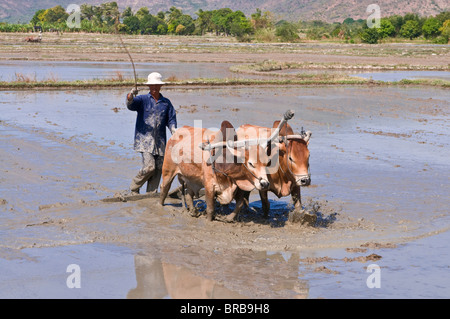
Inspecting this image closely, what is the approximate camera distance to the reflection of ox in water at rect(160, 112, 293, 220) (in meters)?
8.07

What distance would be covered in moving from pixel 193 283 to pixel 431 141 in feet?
36.4

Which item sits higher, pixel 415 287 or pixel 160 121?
pixel 160 121

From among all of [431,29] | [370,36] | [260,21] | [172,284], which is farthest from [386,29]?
[172,284]

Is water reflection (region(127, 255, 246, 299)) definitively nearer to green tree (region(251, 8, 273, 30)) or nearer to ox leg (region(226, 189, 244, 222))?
ox leg (region(226, 189, 244, 222))

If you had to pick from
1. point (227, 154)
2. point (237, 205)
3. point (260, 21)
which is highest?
point (260, 21)

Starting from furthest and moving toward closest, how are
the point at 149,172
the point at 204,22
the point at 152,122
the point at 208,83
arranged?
1. the point at 204,22
2. the point at 208,83
3. the point at 149,172
4. the point at 152,122

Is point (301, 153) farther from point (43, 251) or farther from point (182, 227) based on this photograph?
point (43, 251)

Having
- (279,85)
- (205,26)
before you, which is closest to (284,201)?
(279,85)

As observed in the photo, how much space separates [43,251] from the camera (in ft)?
24.2

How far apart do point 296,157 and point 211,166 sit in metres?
1.15

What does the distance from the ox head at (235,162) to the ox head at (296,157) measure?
1.34 feet

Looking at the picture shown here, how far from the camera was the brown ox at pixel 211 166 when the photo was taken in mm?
8109

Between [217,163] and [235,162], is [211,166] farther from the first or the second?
[235,162]

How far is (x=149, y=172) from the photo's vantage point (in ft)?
31.8
